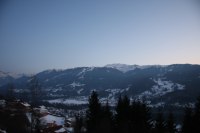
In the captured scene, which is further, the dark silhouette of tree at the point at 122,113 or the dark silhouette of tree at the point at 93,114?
the dark silhouette of tree at the point at 122,113

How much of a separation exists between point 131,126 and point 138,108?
301cm

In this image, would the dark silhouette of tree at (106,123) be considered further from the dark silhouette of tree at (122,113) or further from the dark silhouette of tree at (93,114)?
the dark silhouette of tree at (122,113)

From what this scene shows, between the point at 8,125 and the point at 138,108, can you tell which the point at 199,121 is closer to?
the point at 138,108

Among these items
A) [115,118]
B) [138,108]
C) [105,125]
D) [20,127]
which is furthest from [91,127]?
[20,127]

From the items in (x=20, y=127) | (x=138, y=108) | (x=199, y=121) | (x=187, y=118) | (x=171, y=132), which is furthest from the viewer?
(x=20, y=127)

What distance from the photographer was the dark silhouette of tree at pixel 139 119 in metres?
36.8

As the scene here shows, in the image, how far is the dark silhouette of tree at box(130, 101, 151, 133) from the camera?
36.8 m

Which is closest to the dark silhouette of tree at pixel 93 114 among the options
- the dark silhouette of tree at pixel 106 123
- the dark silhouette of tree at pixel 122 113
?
the dark silhouette of tree at pixel 106 123

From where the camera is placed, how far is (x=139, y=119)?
3838cm

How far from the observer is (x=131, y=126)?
3678 centimetres

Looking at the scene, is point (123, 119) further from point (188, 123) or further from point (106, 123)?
point (188, 123)

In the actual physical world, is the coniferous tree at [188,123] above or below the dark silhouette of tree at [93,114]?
below

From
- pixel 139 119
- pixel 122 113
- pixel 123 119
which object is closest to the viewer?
pixel 123 119

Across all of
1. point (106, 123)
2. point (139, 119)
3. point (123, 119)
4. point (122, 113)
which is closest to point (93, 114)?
point (106, 123)
